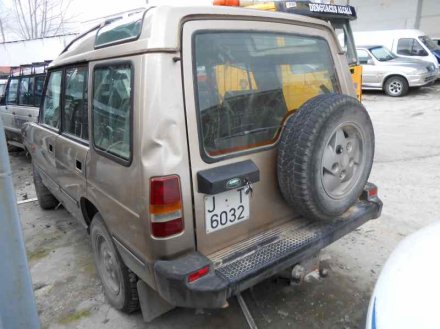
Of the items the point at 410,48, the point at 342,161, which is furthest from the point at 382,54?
the point at 342,161

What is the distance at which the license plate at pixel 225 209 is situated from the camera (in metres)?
2.10

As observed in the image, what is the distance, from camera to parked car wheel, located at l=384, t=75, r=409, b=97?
13.2 metres

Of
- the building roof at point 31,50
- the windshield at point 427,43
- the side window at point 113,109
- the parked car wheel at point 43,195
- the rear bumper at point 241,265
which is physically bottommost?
the parked car wheel at point 43,195

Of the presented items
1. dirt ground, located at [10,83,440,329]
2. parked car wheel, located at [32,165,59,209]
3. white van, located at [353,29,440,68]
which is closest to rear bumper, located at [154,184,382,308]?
dirt ground, located at [10,83,440,329]

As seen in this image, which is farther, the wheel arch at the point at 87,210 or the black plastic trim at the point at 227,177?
the wheel arch at the point at 87,210

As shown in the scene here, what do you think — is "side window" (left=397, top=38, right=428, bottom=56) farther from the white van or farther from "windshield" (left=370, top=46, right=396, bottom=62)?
"windshield" (left=370, top=46, right=396, bottom=62)

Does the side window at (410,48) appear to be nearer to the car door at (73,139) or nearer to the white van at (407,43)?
the white van at (407,43)

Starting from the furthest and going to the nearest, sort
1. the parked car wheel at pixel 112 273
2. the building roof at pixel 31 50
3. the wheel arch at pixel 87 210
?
1. the building roof at pixel 31 50
2. the wheel arch at pixel 87 210
3. the parked car wheel at pixel 112 273

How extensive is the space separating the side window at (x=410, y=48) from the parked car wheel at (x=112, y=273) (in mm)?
14064

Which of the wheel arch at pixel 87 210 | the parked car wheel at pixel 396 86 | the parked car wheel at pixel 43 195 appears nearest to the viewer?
the wheel arch at pixel 87 210

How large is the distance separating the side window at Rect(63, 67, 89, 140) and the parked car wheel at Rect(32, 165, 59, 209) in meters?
1.81

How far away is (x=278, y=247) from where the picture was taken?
2.28 meters

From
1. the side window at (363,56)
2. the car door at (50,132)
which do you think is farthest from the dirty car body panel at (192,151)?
the side window at (363,56)

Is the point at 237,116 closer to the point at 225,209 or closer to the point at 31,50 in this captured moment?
the point at 225,209
